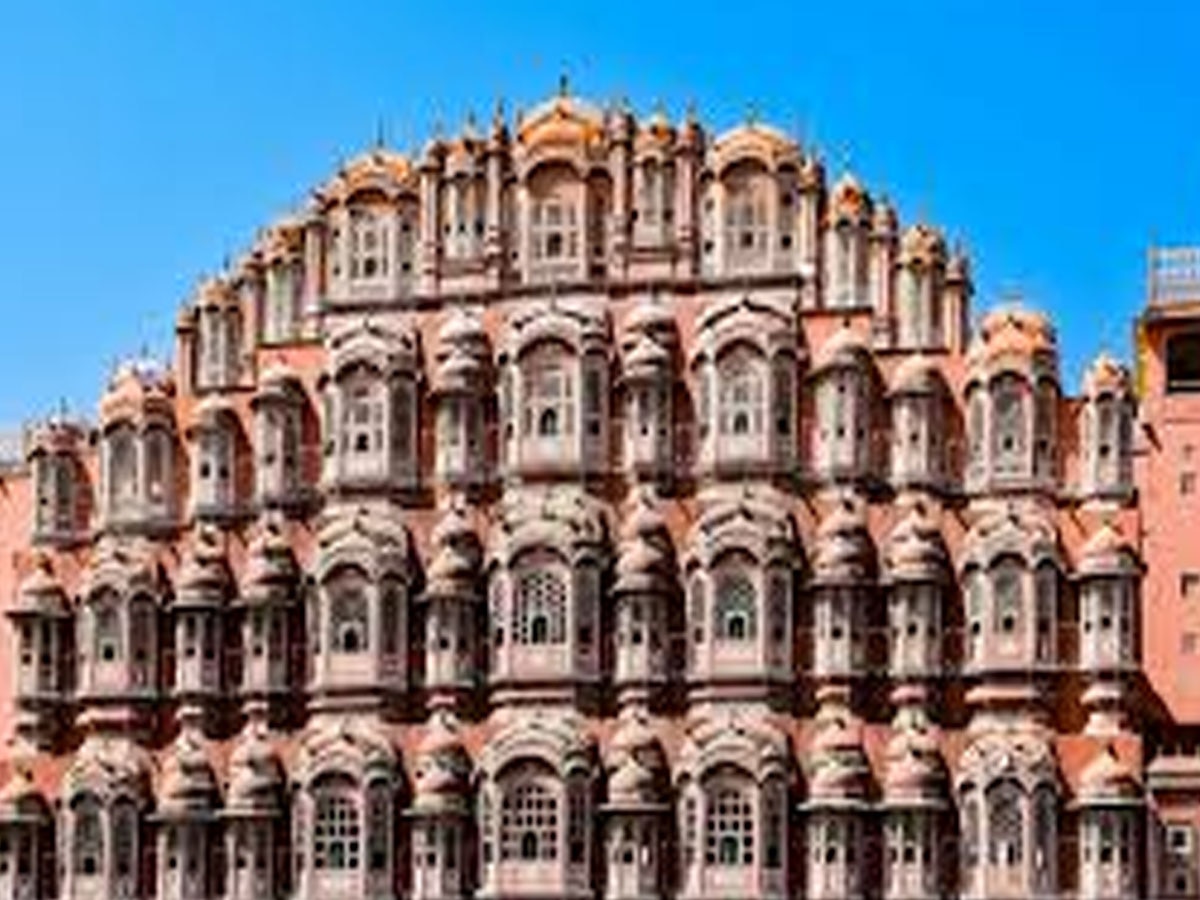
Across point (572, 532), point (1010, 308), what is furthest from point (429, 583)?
point (1010, 308)

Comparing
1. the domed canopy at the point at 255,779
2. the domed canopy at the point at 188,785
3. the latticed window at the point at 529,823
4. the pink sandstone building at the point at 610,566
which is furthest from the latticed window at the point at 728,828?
the domed canopy at the point at 188,785

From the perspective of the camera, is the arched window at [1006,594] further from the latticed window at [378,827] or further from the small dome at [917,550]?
the latticed window at [378,827]

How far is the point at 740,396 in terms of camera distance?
57.8 metres

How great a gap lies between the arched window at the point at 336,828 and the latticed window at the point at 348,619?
2.40m

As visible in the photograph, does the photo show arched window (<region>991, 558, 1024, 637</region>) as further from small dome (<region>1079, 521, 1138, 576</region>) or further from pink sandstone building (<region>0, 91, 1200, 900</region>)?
small dome (<region>1079, 521, 1138, 576</region>)

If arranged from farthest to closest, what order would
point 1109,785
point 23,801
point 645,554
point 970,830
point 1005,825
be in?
point 23,801 < point 645,554 < point 970,830 < point 1005,825 < point 1109,785

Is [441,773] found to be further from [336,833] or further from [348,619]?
[348,619]

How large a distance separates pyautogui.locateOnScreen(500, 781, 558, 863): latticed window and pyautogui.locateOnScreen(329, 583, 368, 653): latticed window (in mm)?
3874

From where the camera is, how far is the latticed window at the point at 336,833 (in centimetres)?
5719

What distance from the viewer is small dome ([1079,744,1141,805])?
5438cm

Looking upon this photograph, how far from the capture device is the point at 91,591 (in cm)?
5984

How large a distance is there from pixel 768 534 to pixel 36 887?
14.4 metres

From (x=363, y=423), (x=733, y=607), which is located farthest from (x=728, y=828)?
(x=363, y=423)

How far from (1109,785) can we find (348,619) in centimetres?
1337
